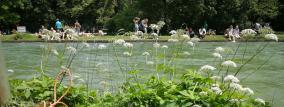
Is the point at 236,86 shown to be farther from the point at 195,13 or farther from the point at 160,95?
the point at 195,13

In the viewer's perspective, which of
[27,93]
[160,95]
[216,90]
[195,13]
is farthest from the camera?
[195,13]

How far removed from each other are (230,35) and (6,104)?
3493 centimetres

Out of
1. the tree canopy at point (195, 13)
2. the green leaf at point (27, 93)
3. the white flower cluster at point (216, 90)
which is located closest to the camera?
the white flower cluster at point (216, 90)

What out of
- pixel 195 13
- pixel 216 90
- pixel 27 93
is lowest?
pixel 27 93

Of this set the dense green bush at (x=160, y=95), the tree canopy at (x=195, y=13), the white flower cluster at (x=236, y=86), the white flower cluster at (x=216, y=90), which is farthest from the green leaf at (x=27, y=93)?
the tree canopy at (x=195, y=13)

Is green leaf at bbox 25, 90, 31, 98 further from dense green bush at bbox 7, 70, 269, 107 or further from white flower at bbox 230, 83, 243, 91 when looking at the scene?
white flower at bbox 230, 83, 243, 91

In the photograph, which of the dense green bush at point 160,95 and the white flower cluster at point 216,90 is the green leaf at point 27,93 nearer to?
the dense green bush at point 160,95

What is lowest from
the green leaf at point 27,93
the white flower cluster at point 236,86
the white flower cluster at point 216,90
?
the green leaf at point 27,93

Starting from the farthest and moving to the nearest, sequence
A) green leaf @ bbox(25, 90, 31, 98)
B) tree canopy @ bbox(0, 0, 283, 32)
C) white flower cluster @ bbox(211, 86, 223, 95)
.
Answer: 1. tree canopy @ bbox(0, 0, 283, 32)
2. green leaf @ bbox(25, 90, 31, 98)
3. white flower cluster @ bbox(211, 86, 223, 95)

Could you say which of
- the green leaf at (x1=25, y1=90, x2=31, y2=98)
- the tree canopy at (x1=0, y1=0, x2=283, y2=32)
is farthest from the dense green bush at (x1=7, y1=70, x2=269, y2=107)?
the tree canopy at (x1=0, y1=0, x2=283, y2=32)

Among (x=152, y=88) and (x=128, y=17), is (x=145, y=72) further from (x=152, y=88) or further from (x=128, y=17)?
(x=128, y=17)

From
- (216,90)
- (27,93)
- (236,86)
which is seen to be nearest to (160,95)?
(216,90)

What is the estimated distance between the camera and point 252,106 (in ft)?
18.5

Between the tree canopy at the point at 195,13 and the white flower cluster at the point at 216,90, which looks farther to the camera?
the tree canopy at the point at 195,13
